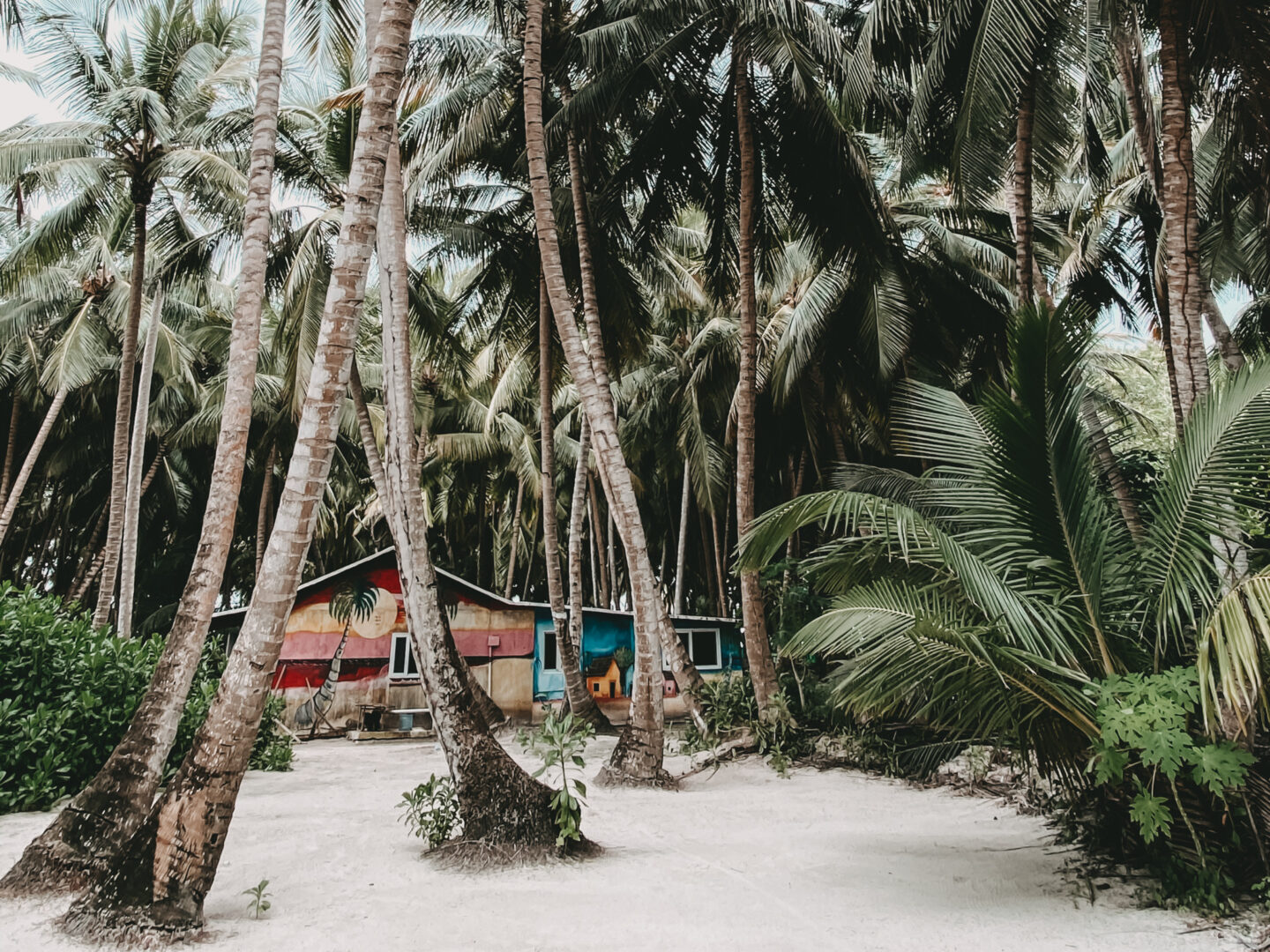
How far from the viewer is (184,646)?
538cm

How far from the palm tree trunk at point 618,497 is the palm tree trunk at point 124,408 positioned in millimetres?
6953

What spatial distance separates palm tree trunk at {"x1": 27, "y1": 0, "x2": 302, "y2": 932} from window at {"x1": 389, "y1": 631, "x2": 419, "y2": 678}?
11847 mm

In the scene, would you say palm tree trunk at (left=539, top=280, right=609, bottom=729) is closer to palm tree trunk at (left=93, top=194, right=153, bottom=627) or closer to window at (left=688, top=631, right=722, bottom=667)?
window at (left=688, top=631, right=722, bottom=667)

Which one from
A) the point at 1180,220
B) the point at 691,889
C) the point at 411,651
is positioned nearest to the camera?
the point at 691,889

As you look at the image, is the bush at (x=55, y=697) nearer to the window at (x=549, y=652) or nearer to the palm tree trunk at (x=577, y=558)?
the palm tree trunk at (x=577, y=558)

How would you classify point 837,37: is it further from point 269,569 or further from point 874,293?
point 269,569

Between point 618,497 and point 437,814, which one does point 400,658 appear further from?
point 437,814

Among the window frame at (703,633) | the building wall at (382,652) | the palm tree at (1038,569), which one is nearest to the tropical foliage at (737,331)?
the palm tree at (1038,569)

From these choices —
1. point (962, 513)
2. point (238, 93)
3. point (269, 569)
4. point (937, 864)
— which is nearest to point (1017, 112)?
point (962, 513)

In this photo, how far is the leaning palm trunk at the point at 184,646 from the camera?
4754 mm

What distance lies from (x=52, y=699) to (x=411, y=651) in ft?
28.6

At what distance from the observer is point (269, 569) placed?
452 centimetres

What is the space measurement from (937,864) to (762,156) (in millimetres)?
10893

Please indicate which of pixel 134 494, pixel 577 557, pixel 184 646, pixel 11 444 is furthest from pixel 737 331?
pixel 11 444
